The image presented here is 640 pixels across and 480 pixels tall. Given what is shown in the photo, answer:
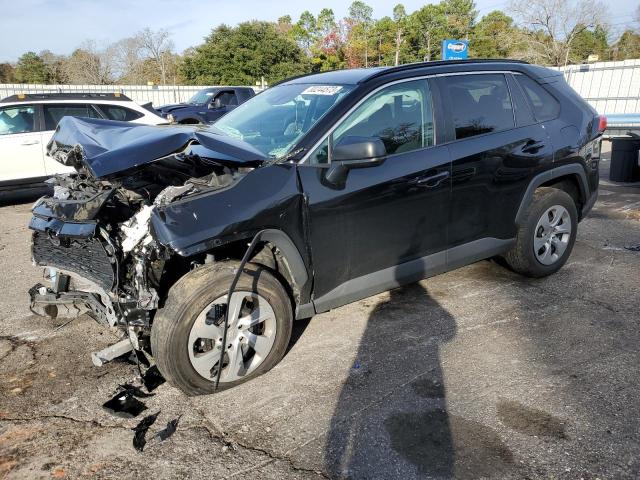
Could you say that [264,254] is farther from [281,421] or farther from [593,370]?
[593,370]

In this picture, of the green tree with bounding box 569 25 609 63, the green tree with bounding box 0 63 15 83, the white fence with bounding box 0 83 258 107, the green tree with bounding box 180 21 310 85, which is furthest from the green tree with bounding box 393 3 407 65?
the green tree with bounding box 0 63 15 83

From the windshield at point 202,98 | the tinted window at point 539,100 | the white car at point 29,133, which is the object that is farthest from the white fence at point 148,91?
the tinted window at point 539,100

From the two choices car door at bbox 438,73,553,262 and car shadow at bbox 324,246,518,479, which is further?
car door at bbox 438,73,553,262

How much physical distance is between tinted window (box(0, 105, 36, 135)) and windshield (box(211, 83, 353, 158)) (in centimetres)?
586

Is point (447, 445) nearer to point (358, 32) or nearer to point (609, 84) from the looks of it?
point (609, 84)

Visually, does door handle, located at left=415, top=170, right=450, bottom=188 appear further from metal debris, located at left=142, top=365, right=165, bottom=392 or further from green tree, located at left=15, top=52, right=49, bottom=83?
green tree, located at left=15, top=52, right=49, bottom=83

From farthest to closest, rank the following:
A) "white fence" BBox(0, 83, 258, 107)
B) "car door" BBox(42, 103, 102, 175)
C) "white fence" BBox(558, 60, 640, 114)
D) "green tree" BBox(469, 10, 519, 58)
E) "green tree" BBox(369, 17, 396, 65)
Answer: "green tree" BBox(369, 17, 396, 65) → "green tree" BBox(469, 10, 519, 58) → "white fence" BBox(0, 83, 258, 107) → "white fence" BBox(558, 60, 640, 114) → "car door" BBox(42, 103, 102, 175)

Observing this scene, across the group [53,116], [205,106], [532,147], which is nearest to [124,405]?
[532,147]

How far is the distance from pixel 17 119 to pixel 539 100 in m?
8.16

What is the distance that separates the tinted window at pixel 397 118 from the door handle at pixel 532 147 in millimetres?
1008

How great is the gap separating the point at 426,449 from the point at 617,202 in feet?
22.9

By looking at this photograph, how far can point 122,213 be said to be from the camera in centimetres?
320

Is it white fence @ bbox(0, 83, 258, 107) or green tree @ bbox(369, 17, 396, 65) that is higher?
green tree @ bbox(369, 17, 396, 65)

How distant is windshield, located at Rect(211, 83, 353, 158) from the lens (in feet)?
11.2
